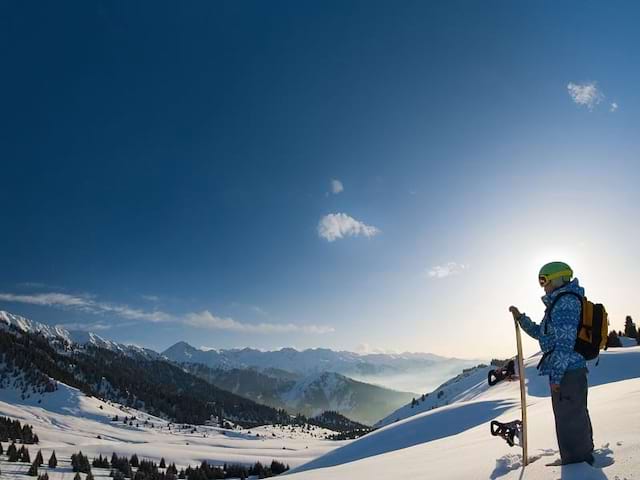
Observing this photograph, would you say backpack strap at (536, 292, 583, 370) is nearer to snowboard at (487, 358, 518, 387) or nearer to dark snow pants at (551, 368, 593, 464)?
dark snow pants at (551, 368, 593, 464)

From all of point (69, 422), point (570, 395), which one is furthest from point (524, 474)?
point (69, 422)

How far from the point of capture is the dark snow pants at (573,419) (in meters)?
5.00

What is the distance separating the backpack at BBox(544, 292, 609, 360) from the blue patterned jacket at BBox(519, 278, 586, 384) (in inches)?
2.2

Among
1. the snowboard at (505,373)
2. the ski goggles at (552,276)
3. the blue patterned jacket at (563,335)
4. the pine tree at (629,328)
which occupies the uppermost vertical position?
the pine tree at (629,328)

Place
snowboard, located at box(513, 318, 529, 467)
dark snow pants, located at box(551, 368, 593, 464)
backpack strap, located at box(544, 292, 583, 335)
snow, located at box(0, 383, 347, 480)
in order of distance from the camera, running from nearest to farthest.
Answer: dark snow pants, located at box(551, 368, 593, 464) → backpack strap, located at box(544, 292, 583, 335) → snowboard, located at box(513, 318, 529, 467) → snow, located at box(0, 383, 347, 480)

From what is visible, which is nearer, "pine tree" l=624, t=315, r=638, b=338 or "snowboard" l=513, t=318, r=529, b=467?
"snowboard" l=513, t=318, r=529, b=467

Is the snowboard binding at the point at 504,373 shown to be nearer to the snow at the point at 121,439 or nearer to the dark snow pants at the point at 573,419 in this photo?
the dark snow pants at the point at 573,419

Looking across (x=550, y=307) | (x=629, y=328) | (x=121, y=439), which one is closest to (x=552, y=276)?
(x=550, y=307)

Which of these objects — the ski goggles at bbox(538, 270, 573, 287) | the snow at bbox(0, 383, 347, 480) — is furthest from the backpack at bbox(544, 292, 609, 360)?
the snow at bbox(0, 383, 347, 480)

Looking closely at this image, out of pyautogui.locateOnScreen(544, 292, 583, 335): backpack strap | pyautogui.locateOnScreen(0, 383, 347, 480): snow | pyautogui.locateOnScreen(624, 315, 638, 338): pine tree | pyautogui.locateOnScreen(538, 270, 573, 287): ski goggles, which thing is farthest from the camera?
pyautogui.locateOnScreen(624, 315, 638, 338): pine tree

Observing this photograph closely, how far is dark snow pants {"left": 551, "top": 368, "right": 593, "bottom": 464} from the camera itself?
5.00 m

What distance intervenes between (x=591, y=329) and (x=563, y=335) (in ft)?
1.12

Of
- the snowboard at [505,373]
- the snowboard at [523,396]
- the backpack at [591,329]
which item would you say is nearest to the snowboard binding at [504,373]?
the snowboard at [505,373]

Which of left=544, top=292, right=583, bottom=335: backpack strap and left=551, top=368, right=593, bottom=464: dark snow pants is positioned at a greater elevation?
left=544, top=292, right=583, bottom=335: backpack strap
